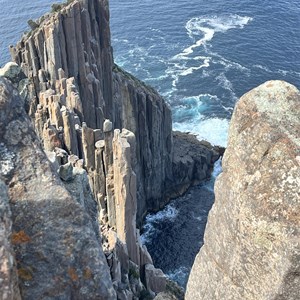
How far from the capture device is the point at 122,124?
80875 millimetres

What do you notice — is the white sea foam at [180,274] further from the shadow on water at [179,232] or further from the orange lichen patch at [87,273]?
the orange lichen patch at [87,273]

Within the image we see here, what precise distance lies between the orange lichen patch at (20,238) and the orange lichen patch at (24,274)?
0.62m

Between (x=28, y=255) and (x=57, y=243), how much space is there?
2.34ft

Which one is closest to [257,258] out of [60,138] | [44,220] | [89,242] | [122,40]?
[89,242]

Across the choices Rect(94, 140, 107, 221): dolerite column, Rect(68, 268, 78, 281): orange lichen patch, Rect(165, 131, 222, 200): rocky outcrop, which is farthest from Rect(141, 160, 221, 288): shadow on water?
Rect(68, 268, 78, 281): orange lichen patch

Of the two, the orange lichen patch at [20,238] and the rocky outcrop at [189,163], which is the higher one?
the orange lichen patch at [20,238]

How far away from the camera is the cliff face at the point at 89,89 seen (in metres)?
60.6

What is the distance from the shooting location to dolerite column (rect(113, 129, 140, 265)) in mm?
45125

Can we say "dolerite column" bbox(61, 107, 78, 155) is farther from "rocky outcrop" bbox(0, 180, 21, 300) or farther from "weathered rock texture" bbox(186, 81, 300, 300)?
"rocky outcrop" bbox(0, 180, 21, 300)

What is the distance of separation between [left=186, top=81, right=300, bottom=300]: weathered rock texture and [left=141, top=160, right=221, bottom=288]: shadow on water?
55.2 meters

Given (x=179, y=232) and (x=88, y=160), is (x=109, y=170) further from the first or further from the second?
(x=179, y=232)

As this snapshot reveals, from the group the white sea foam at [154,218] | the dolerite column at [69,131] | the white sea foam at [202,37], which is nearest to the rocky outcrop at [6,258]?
the dolerite column at [69,131]

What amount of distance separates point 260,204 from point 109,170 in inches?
1459

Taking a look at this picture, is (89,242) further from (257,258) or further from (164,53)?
(164,53)
